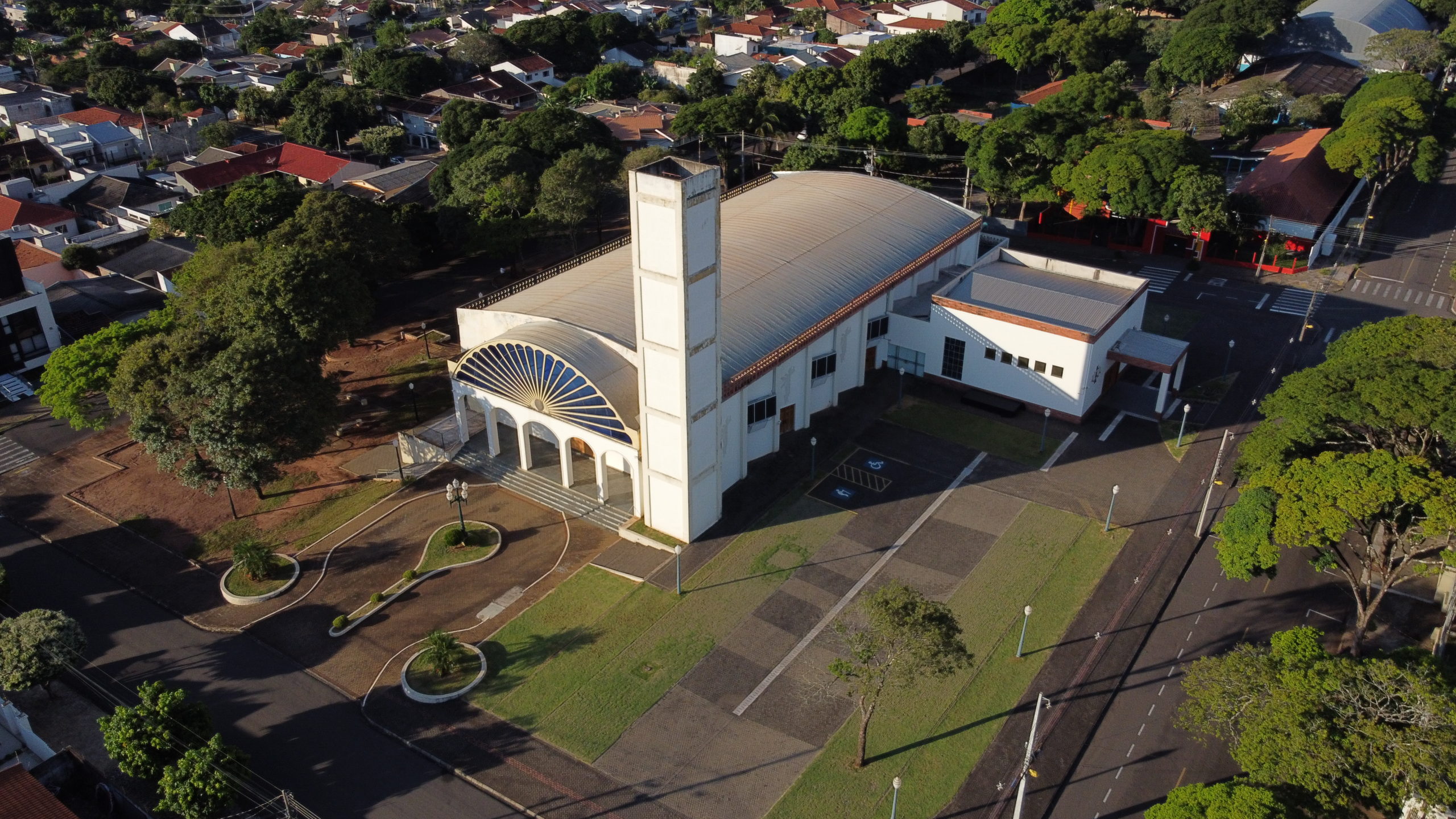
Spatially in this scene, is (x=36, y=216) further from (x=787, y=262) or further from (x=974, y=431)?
(x=974, y=431)

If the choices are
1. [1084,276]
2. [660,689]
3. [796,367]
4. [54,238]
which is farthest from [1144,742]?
[54,238]

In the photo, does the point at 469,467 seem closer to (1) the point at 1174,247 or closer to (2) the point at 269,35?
(1) the point at 1174,247

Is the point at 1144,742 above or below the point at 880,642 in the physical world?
below

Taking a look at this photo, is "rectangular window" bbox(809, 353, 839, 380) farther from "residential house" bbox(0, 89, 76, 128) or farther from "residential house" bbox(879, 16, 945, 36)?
"residential house" bbox(0, 89, 76, 128)

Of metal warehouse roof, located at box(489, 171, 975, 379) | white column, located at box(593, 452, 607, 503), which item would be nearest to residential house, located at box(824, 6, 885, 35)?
metal warehouse roof, located at box(489, 171, 975, 379)

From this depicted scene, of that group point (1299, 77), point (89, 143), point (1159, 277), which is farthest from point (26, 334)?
point (1299, 77)

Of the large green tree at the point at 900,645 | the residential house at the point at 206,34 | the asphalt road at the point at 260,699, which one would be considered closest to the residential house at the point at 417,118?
the residential house at the point at 206,34

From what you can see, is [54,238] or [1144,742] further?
[54,238]
